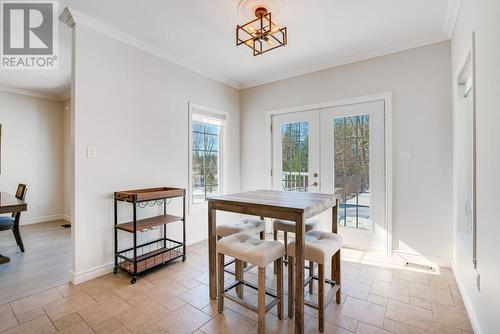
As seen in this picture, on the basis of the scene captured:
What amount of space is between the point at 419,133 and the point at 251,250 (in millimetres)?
2544

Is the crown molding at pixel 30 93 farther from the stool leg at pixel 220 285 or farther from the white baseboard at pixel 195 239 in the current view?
the stool leg at pixel 220 285

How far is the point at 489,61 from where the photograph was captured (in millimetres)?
1459

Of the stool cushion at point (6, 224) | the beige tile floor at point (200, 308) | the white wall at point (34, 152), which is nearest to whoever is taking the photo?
the beige tile floor at point (200, 308)

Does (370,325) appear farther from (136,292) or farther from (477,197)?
(136,292)

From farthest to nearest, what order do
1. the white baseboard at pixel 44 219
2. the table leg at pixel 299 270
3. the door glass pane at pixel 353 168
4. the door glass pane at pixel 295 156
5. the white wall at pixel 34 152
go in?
the white baseboard at pixel 44 219 → the white wall at pixel 34 152 → the door glass pane at pixel 295 156 → the door glass pane at pixel 353 168 → the table leg at pixel 299 270

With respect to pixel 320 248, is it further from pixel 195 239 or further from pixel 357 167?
pixel 195 239

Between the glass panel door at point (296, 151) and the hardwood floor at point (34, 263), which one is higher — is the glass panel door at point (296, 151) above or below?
above

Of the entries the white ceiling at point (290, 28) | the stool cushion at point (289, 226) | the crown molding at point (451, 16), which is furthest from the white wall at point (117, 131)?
the crown molding at point (451, 16)

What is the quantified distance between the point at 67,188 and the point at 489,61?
6.56 m

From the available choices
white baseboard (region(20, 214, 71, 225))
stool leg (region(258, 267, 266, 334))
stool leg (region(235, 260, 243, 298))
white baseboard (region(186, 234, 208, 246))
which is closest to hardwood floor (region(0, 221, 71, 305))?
white baseboard (region(20, 214, 71, 225))

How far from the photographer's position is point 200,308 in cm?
207

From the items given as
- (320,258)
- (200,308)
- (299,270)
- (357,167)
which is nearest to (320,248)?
(320,258)

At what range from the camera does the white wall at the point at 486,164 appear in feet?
4.44

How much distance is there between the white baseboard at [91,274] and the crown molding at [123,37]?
2.52 meters
